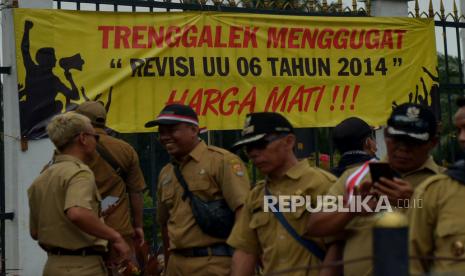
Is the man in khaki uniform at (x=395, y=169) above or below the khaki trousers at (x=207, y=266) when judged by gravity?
above

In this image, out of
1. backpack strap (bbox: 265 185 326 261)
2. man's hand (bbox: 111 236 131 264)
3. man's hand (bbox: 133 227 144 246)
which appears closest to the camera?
backpack strap (bbox: 265 185 326 261)

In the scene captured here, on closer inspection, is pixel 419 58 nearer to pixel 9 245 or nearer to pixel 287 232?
pixel 9 245

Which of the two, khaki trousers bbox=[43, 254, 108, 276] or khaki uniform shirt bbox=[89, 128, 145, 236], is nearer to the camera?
khaki trousers bbox=[43, 254, 108, 276]

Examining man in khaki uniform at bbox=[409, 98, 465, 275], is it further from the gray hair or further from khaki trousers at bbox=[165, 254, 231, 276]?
the gray hair

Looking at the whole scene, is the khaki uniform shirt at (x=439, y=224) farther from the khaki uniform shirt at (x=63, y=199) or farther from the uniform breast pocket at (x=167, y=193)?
the uniform breast pocket at (x=167, y=193)

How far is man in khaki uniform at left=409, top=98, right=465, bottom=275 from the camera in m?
3.40

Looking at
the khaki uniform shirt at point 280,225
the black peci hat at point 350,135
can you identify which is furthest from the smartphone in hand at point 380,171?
the black peci hat at point 350,135

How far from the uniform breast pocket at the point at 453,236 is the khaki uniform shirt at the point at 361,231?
1.75ft

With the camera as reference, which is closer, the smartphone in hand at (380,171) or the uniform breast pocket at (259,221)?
the smartphone in hand at (380,171)

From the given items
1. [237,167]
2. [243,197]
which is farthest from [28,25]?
[243,197]

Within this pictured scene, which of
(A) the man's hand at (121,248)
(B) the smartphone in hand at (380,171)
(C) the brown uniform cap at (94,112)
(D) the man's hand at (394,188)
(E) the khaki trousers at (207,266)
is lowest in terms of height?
(E) the khaki trousers at (207,266)

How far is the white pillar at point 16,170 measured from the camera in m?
6.71

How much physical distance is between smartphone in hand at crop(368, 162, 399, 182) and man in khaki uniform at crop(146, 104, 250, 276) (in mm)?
1359

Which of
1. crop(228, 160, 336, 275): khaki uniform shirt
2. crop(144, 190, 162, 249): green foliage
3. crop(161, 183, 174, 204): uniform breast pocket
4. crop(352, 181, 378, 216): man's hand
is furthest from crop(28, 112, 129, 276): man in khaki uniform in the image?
crop(144, 190, 162, 249): green foliage
